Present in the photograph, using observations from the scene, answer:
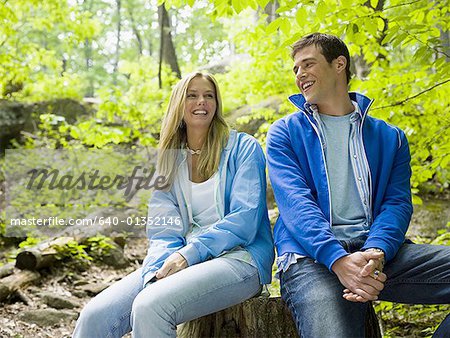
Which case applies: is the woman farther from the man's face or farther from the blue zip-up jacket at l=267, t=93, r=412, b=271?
the man's face

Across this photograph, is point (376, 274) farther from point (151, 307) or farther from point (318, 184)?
point (151, 307)

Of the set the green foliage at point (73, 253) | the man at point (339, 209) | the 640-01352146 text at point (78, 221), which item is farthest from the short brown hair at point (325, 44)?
the 640-01352146 text at point (78, 221)

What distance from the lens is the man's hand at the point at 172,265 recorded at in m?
2.42

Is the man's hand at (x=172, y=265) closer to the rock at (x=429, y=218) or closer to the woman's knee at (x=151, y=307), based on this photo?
the woman's knee at (x=151, y=307)

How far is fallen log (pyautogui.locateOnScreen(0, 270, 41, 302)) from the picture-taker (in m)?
4.55

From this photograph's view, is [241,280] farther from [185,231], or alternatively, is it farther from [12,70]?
[12,70]

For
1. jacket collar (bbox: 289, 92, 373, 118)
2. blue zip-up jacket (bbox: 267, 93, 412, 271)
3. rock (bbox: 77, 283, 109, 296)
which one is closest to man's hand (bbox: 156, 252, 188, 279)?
blue zip-up jacket (bbox: 267, 93, 412, 271)

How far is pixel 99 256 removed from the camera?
5.88m

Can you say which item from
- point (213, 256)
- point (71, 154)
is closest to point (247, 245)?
point (213, 256)

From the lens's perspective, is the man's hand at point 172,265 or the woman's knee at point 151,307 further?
the man's hand at point 172,265

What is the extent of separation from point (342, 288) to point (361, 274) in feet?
0.36

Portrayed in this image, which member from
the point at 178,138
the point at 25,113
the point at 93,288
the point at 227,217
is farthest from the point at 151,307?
the point at 25,113

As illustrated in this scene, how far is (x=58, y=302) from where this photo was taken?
15.3 feet

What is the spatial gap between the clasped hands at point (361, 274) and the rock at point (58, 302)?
3125 millimetres
